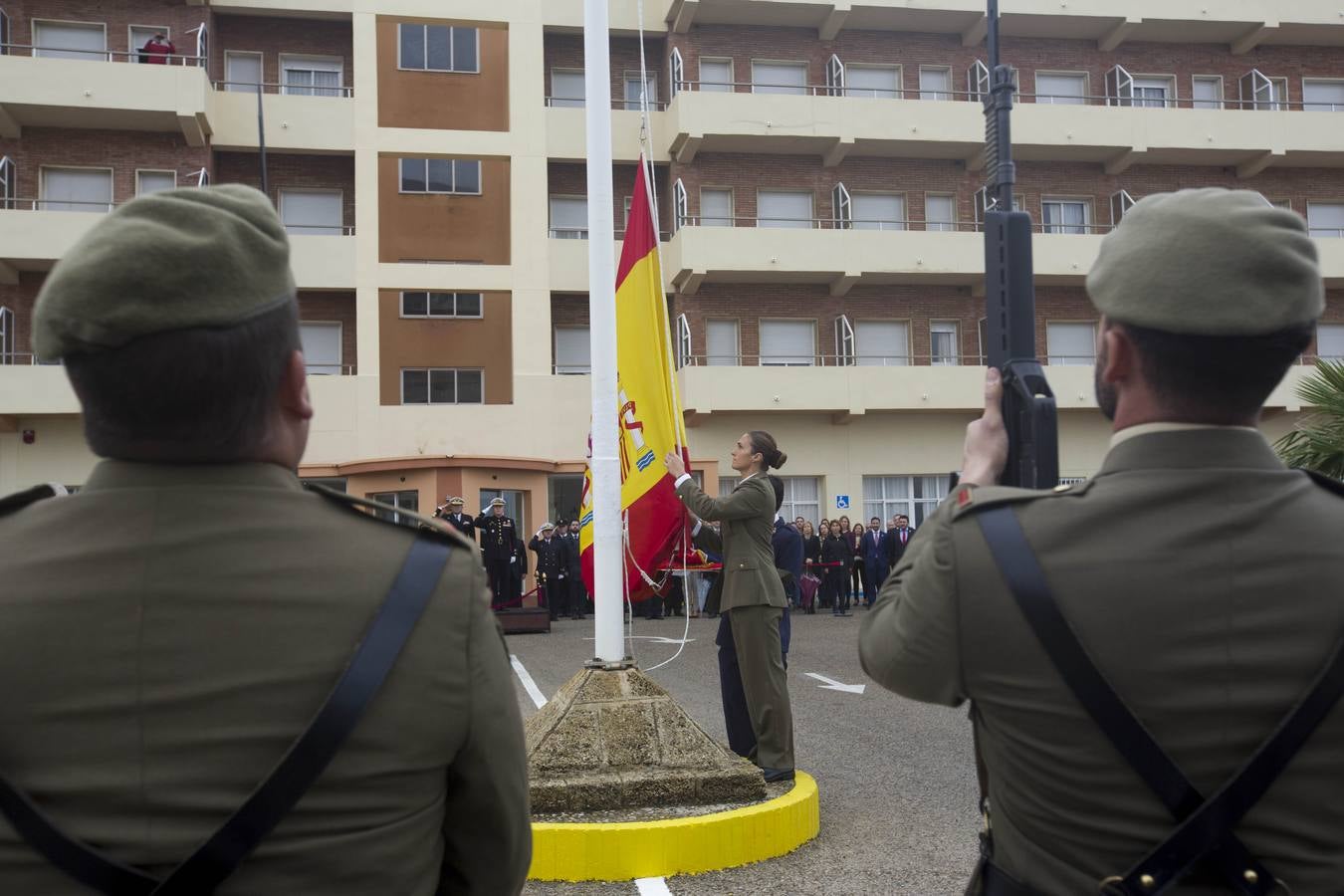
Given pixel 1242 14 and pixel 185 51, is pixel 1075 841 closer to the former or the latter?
pixel 185 51

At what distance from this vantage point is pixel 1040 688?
1868mm

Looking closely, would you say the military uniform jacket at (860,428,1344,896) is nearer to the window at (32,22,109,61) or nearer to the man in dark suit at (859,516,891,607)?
the man in dark suit at (859,516,891,607)

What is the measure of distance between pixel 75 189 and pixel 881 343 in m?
18.1

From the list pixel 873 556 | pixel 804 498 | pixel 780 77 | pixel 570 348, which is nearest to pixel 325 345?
pixel 570 348

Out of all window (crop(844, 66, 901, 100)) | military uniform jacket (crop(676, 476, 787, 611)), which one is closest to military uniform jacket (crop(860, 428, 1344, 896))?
military uniform jacket (crop(676, 476, 787, 611))

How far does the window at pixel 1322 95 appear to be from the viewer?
1272 inches

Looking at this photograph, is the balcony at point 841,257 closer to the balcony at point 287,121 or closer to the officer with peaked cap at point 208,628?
the balcony at point 287,121

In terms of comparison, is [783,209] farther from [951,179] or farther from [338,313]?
[338,313]

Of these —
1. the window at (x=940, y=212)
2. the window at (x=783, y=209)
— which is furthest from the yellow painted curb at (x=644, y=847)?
the window at (x=940, y=212)

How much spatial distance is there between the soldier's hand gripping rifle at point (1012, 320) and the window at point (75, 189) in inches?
1045

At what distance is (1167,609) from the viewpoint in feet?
6.04

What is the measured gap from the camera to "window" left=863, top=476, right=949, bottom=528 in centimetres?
2983

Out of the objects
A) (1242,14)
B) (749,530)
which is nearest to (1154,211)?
→ (749,530)

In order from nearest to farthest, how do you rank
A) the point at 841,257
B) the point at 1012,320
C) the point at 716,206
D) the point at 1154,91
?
the point at 1012,320 → the point at 841,257 → the point at 716,206 → the point at 1154,91
